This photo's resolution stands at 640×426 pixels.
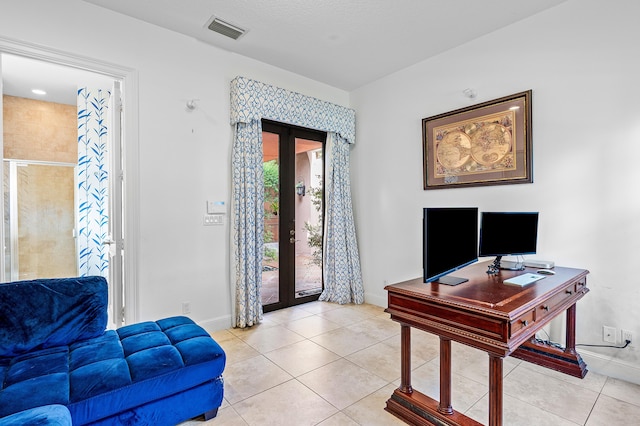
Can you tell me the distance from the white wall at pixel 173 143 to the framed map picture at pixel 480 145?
2.26 meters

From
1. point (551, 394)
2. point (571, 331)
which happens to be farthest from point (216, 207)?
point (571, 331)

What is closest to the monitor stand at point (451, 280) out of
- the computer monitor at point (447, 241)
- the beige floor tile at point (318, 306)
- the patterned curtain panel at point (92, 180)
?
the computer monitor at point (447, 241)

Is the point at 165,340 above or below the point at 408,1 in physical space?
below

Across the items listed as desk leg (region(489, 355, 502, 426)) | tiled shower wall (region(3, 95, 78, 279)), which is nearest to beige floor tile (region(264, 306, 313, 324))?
desk leg (region(489, 355, 502, 426))

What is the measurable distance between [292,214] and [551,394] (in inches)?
120

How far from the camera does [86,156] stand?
3971mm

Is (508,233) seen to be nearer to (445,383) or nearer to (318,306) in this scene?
(445,383)

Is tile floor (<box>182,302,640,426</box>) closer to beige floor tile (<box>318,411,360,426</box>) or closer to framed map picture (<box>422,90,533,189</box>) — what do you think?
beige floor tile (<box>318,411,360,426</box>)

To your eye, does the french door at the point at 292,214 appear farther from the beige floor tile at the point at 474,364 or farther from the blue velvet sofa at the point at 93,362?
the beige floor tile at the point at 474,364

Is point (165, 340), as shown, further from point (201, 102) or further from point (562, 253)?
point (562, 253)

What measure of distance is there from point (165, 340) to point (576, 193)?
3281 mm

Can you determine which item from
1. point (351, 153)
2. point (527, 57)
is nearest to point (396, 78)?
point (351, 153)

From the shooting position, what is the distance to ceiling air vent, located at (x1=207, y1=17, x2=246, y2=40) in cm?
289

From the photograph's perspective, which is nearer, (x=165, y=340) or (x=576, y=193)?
(x=165, y=340)
